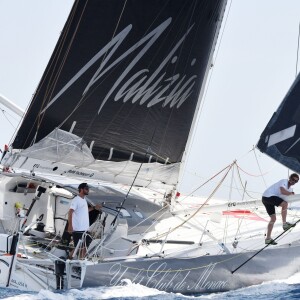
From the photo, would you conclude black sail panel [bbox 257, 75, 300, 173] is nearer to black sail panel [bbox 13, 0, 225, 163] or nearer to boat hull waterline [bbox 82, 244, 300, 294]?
boat hull waterline [bbox 82, 244, 300, 294]

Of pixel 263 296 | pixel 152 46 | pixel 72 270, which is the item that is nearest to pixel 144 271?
pixel 72 270

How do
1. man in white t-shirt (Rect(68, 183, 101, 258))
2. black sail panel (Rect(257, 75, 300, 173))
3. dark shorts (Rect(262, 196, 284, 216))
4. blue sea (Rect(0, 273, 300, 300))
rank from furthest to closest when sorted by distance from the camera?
dark shorts (Rect(262, 196, 284, 216)) < man in white t-shirt (Rect(68, 183, 101, 258)) < black sail panel (Rect(257, 75, 300, 173)) < blue sea (Rect(0, 273, 300, 300))

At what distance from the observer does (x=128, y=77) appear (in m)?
11.8

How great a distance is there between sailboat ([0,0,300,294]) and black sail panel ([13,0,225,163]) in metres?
0.02

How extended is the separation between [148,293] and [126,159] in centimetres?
289

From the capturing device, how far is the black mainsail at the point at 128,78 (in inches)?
442

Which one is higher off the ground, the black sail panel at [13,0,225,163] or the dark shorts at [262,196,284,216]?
the black sail panel at [13,0,225,163]

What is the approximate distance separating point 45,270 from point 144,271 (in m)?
1.21

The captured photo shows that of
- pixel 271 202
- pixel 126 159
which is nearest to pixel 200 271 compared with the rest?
pixel 271 202

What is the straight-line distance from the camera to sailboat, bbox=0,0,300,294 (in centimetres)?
1041

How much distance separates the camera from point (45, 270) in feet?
32.0

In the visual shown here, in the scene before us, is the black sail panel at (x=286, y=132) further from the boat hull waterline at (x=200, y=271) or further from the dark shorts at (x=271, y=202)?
the boat hull waterline at (x=200, y=271)

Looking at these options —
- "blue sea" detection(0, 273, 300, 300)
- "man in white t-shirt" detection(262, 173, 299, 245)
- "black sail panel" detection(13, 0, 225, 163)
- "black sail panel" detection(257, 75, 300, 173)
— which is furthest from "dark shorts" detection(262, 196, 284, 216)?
"black sail panel" detection(13, 0, 225, 163)

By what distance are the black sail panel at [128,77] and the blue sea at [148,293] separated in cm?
259
